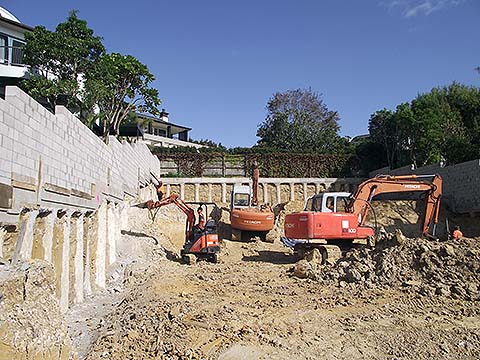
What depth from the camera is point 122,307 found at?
355 inches

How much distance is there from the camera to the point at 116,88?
910 inches

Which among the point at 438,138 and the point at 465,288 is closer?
the point at 465,288

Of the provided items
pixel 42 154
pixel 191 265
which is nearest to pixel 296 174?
pixel 191 265

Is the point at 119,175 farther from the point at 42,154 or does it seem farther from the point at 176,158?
the point at 176,158

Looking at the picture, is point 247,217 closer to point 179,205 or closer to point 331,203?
point 179,205

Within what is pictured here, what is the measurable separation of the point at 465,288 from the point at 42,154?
8.31 metres

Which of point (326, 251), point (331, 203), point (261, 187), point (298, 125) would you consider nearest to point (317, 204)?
point (331, 203)

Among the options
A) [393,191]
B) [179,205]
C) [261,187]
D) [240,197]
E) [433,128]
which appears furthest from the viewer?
[261,187]

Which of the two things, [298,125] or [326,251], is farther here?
[298,125]

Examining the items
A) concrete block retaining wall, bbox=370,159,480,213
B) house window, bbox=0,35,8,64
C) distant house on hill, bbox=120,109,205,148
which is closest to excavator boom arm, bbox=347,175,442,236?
concrete block retaining wall, bbox=370,159,480,213

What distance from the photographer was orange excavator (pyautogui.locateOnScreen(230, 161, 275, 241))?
61.7ft

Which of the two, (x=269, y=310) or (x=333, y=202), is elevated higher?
(x=333, y=202)

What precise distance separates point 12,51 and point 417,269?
21383mm

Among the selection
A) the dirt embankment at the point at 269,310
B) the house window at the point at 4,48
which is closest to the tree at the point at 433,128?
the dirt embankment at the point at 269,310
